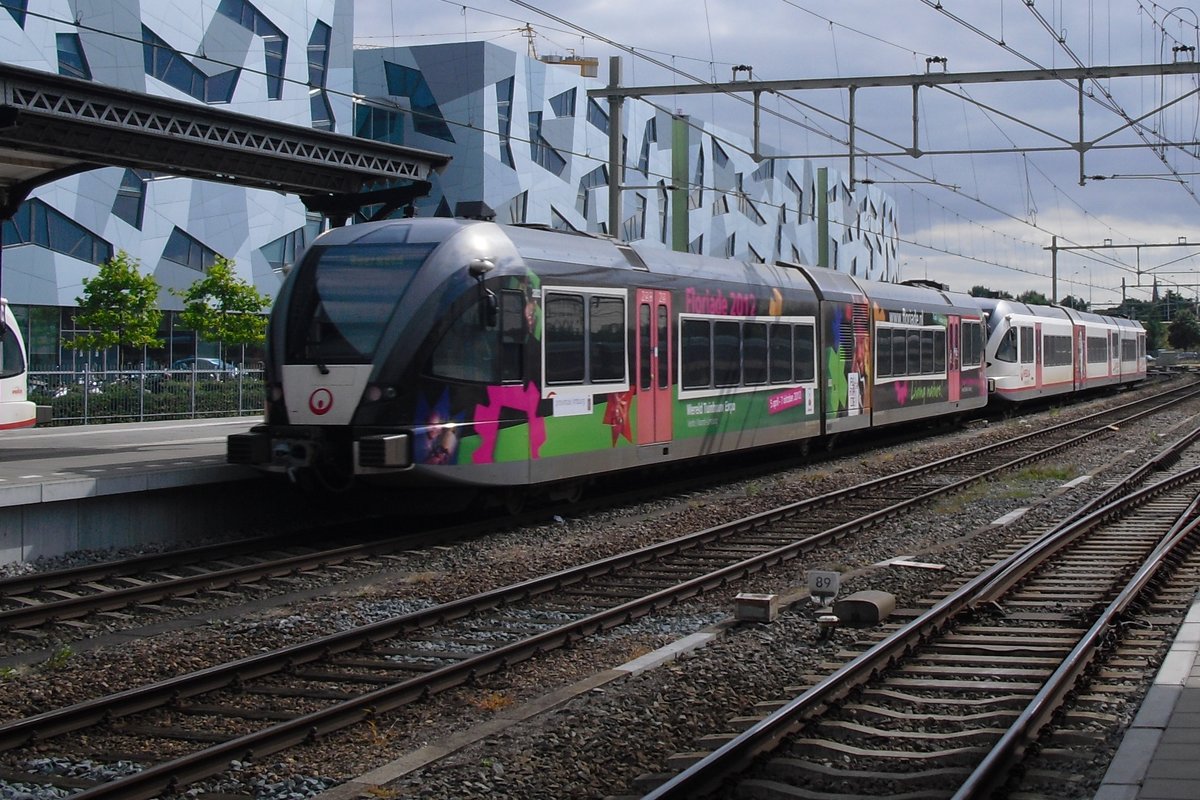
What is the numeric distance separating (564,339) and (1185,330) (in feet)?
454

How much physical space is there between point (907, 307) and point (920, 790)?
67.1ft

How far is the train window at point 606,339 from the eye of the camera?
1485cm

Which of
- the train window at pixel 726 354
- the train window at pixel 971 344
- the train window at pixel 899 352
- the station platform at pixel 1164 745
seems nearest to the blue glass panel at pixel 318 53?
the train window at pixel 971 344

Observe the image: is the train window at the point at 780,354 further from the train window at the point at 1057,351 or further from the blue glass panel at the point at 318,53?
the blue glass panel at the point at 318,53

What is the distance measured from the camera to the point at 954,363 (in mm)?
28688

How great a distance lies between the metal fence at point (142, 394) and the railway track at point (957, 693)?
20.1 metres

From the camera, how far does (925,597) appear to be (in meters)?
10.5

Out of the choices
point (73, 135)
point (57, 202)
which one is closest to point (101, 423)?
point (73, 135)

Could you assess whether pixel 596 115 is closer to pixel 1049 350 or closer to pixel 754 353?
pixel 1049 350

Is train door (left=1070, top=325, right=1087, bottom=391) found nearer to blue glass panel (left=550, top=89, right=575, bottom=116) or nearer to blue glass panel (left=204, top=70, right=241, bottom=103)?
blue glass panel (left=550, top=89, right=575, bottom=116)

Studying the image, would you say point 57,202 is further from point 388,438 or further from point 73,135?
point 388,438

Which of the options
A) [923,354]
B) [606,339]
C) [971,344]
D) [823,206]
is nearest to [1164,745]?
[606,339]

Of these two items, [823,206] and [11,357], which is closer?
[11,357]

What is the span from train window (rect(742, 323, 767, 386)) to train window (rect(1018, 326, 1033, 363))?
59.5 ft
